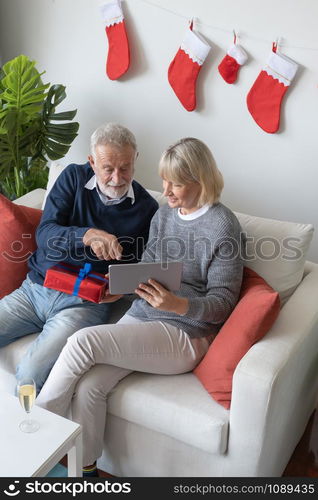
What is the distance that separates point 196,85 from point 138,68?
335mm

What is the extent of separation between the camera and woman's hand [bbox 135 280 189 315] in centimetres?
195

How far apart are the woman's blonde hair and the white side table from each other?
865 mm

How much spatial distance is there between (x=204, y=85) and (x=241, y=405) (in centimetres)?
165

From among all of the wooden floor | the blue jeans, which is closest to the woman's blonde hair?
the blue jeans

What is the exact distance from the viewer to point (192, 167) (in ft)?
6.63

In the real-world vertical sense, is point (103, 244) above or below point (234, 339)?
above

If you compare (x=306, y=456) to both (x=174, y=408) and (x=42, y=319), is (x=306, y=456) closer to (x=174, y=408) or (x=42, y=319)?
(x=174, y=408)

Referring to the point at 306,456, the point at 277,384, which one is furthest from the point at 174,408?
the point at 306,456

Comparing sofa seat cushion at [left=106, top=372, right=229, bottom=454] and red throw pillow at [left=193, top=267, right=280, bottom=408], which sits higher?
red throw pillow at [left=193, top=267, right=280, bottom=408]

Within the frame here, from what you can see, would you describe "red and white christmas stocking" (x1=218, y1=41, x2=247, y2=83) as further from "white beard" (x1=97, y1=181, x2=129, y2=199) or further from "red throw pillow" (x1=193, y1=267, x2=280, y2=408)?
"red throw pillow" (x1=193, y1=267, x2=280, y2=408)

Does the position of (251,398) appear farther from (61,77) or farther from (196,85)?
(61,77)

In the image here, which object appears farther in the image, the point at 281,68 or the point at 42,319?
the point at 281,68

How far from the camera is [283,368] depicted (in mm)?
1780

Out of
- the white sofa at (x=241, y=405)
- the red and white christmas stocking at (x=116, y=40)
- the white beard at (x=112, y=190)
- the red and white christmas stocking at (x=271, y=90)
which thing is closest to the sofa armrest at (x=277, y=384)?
the white sofa at (x=241, y=405)
